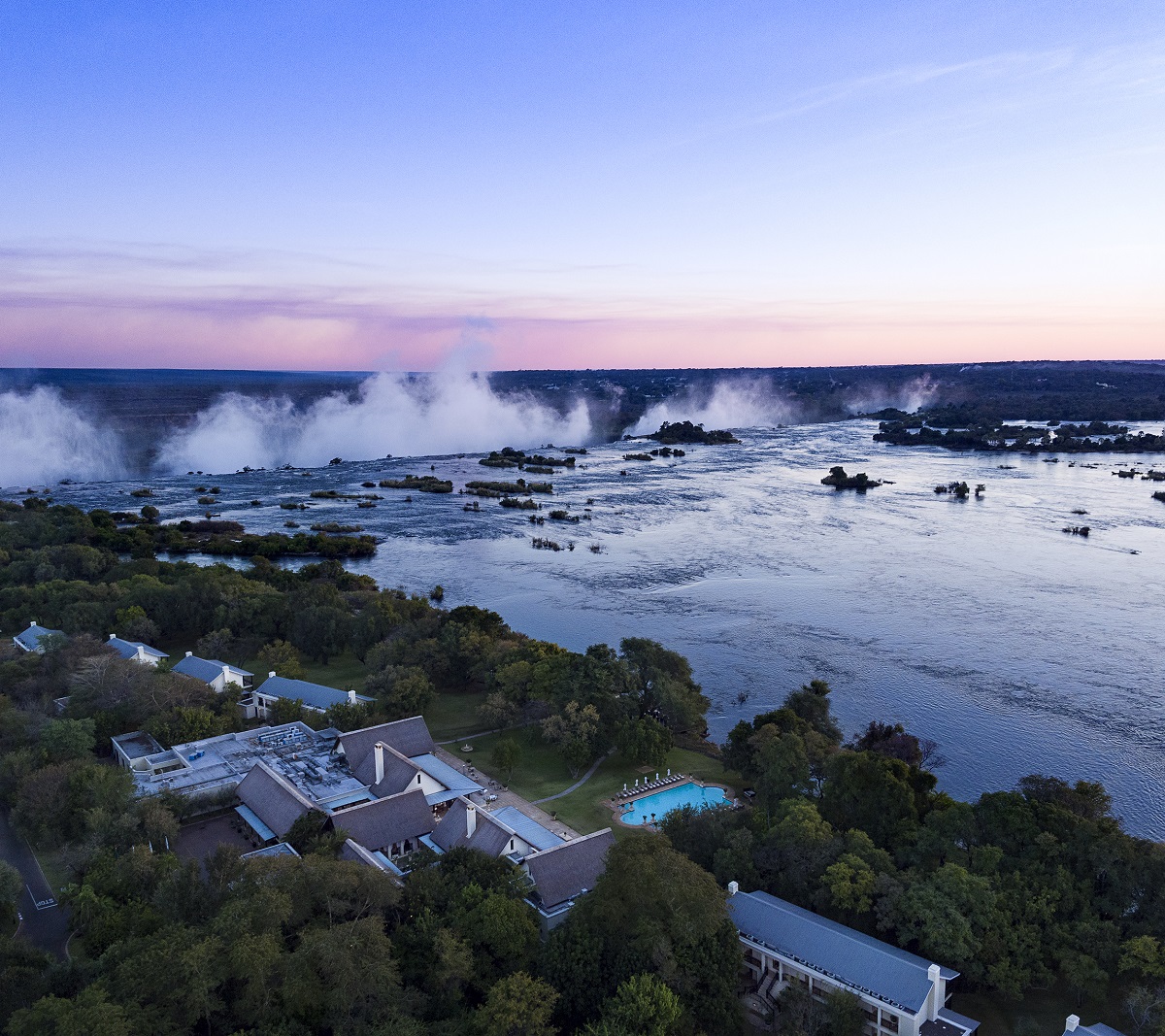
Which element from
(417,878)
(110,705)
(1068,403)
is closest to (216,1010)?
(417,878)

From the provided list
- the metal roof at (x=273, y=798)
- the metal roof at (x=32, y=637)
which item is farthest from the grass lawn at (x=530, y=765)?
the metal roof at (x=32, y=637)

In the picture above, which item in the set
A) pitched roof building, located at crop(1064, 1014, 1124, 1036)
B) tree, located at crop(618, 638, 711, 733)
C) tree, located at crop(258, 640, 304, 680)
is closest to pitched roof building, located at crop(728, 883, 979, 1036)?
pitched roof building, located at crop(1064, 1014, 1124, 1036)

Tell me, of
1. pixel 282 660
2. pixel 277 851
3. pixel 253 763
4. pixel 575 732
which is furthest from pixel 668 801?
pixel 282 660

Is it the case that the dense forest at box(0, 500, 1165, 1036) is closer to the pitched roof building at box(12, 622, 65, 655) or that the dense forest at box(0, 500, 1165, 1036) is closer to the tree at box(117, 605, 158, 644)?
the pitched roof building at box(12, 622, 65, 655)

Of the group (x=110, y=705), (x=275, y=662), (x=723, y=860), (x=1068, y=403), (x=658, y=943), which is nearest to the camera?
(x=658, y=943)

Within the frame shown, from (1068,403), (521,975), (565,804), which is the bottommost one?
(565,804)

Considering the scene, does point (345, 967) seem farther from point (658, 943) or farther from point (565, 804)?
point (565, 804)
